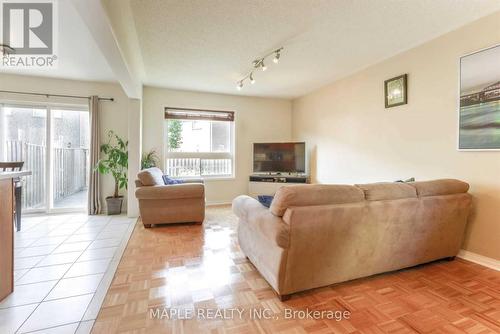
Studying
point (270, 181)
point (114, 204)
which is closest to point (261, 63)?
point (270, 181)

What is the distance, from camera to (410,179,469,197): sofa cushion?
2096 mm

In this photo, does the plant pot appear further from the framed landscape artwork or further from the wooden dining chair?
the framed landscape artwork

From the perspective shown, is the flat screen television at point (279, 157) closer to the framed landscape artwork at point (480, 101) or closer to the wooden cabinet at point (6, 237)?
the framed landscape artwork at point (480, 101)

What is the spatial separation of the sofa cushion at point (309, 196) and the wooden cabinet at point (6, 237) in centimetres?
199

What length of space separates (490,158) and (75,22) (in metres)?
4.51

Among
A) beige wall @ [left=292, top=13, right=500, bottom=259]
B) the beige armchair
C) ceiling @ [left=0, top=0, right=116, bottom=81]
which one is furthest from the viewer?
the beige armchair

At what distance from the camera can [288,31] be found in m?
2.68

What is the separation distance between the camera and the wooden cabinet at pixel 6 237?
1.72m

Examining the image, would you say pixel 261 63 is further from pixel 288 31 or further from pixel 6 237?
pixel 6 237

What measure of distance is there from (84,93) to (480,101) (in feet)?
19.3

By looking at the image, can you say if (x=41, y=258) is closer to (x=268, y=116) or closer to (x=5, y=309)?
(x=5, y=309)

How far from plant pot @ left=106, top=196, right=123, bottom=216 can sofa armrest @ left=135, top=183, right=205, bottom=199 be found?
1.31 meters

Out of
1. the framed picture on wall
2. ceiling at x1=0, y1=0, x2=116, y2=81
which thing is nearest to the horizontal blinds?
ceiling at x1=0, y1=0, x2=116, y2=81

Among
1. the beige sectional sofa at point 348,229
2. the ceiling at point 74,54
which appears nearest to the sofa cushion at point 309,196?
the beige sectional sofa at point 348,229
